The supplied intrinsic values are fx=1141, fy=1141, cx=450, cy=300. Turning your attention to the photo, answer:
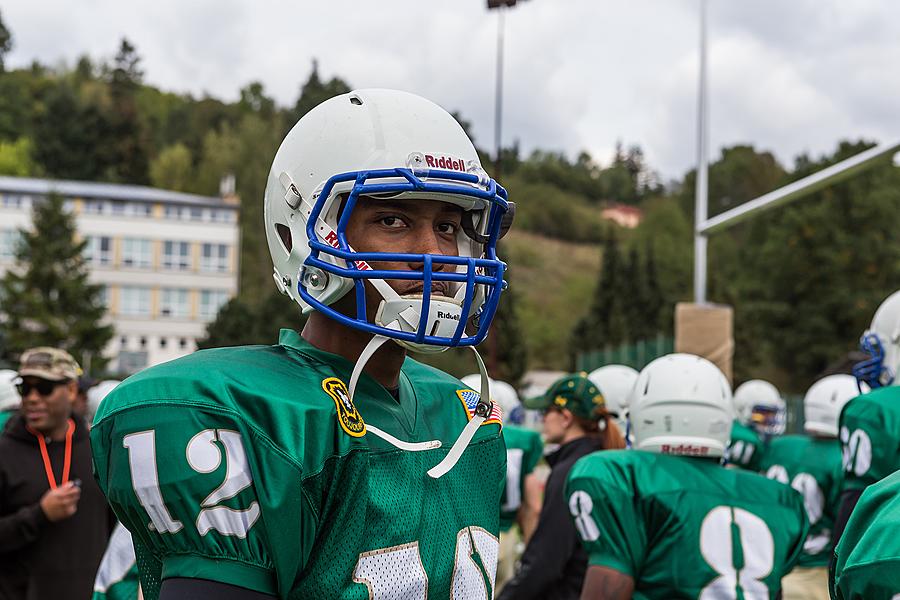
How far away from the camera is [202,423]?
1984 mm

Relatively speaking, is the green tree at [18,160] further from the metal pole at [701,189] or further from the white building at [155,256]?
the metal pole at [701,189]

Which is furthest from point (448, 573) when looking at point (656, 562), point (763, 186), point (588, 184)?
point (588, 184)

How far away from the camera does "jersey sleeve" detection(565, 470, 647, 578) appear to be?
377 cm

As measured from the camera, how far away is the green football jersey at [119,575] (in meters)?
3.66

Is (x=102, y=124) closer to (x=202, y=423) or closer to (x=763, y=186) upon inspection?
(x=763, y=186)

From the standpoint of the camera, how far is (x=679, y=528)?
3.78 metres

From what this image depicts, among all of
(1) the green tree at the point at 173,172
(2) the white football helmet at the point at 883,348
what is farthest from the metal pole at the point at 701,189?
(1) the green tree at the point at 173,172

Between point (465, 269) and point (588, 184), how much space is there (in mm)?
107659

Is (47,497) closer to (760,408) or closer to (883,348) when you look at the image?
(883,348)

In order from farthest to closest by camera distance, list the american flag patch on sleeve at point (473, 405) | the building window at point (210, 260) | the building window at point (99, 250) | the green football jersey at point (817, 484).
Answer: the building window at point (210, 260) → the building window at point (99, 250) → the green football jersey at point (817, 484) → the american flag patch on sleeve at point (473, 405)

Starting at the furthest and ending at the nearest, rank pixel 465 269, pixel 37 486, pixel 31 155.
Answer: pixel 31 155
pixel 37 486
pixel 465 269

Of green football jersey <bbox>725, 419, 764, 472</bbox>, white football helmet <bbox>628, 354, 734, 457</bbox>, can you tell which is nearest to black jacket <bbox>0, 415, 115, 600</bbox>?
white football helmet <bbox>628, 354, 734, 457</bbox>

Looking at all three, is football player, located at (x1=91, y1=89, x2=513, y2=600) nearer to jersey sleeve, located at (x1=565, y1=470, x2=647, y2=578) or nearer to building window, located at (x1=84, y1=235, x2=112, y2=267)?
jersey sleeve, located at (x1=565, y1=470, x2=647, y2=578)

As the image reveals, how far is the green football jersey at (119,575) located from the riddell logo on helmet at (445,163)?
6.47ft
